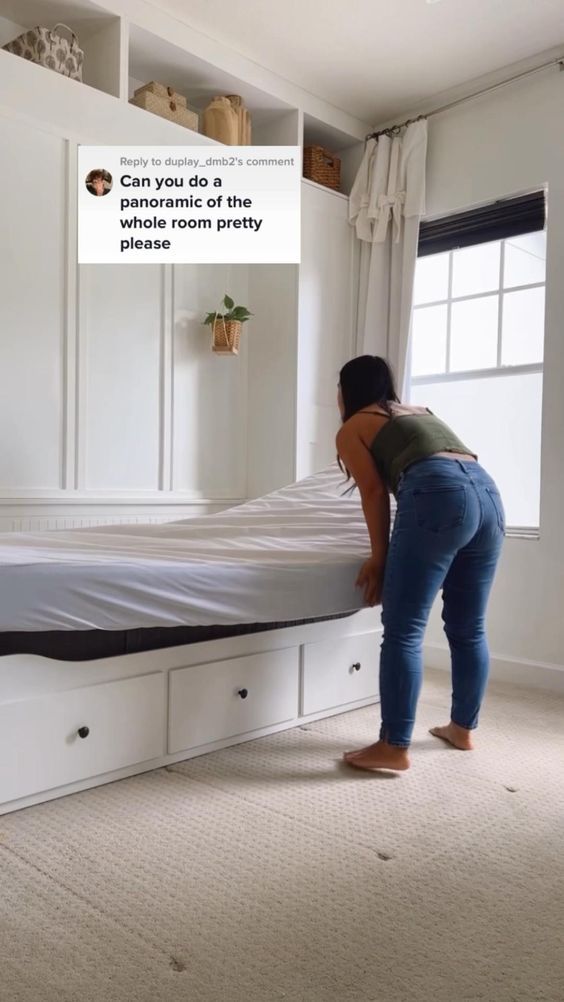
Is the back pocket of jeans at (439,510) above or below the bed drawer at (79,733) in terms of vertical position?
above

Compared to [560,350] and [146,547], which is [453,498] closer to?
[146,547]

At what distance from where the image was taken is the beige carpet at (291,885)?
52.3 inches

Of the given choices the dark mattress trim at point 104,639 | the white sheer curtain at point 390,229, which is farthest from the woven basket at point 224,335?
the dark mattress trim at point 104,639

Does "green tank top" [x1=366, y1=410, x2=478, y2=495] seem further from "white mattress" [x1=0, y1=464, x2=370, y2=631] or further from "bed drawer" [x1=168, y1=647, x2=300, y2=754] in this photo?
"bed drawer" [x1=168, y1=647, x2=300, y2=754]

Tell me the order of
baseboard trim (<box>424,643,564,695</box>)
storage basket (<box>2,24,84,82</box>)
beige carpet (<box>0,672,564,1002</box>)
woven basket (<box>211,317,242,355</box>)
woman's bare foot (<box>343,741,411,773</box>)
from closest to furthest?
beige carpet (<box>0,672,564,1002</box>)
woman's bare foot (<box>343,741,411,773</box>)
storage basket (<box>2,24,84,82</box>)
baseboard trim (<box>424,643,564,695</box>)
woven basket (<box>211,317,242,355</box>)

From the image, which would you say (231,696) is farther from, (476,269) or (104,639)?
(476,269)

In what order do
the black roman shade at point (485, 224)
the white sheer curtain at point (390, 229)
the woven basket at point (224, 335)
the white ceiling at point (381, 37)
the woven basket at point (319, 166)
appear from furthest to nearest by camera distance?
the woven basket at point (319, 166) → the white sheer curtain at point (390, 229) → the woven basket at point (224, 335) → the black roman shade at point (485, 224) → the white ceiling at point (381, 37)

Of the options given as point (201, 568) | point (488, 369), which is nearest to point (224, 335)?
point (488, 369)

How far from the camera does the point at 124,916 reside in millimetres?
1501

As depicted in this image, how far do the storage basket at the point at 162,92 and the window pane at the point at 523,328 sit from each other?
5.84 ft

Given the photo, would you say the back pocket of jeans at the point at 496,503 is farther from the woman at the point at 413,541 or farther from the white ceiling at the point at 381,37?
the white ceiling at the point at 381,37

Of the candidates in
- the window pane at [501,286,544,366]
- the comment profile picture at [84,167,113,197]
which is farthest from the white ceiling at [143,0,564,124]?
the window pane at [501,286,544,366]

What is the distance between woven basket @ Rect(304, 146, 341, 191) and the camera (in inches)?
163

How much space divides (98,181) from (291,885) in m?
2.86
